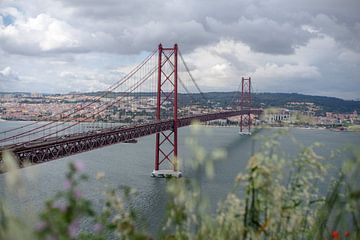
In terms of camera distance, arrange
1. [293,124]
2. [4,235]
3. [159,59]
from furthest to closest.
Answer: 1. [159,59]
2. [293,124]
3. [4,235]

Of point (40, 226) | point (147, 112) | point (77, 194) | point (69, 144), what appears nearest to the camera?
point (40, 226)

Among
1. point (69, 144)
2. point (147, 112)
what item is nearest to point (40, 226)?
point (69, 144)

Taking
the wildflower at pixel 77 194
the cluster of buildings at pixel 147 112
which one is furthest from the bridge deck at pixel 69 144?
the wildflower at pixel 77 194

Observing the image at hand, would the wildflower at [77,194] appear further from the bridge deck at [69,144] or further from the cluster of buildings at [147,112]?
the bridge deck at [69,144]

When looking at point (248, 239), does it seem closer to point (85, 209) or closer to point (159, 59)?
point (85, 209)

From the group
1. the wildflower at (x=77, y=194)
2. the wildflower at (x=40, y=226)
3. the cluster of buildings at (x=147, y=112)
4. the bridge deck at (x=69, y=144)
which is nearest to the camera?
the wildflower at (x=40, y=226)

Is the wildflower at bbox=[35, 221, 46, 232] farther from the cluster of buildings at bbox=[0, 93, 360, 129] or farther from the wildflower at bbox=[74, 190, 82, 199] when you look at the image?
the cluster of buildings at bbox=[0, 93, 360, 129]

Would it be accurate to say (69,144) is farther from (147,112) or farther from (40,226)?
(147,112)

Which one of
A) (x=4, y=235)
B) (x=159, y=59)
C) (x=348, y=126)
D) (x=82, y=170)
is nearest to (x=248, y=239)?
(x=348, y=126)

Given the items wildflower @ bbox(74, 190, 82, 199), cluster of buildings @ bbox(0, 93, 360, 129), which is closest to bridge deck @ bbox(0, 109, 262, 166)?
cluster of buildings @ bbox(0, 93, 360, 129)

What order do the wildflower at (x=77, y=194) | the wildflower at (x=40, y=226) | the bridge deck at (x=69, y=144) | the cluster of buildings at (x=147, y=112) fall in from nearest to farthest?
the wildflower at (x=40, y=226) < the wildflower at (x=77, y=194) < the cluster of buildings at (x=147, y=112) < the bridge deck at (x=69, y=144)

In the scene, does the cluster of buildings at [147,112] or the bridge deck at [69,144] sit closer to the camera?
the cluster of buildings at [147,112]
